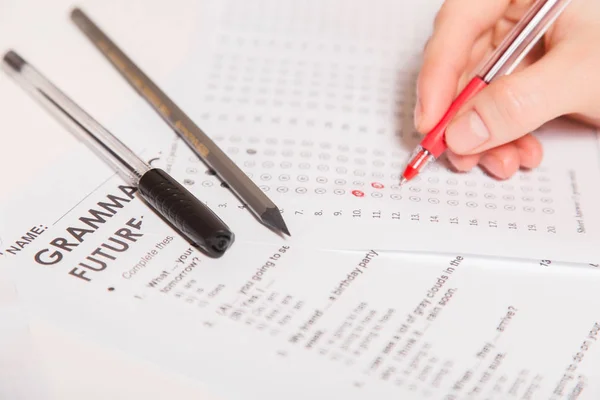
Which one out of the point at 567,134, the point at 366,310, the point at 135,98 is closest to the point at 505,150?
the point at 567,134

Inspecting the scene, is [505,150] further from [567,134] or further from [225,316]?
[225,316]

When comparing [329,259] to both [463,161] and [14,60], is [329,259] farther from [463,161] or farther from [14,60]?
[14,60]

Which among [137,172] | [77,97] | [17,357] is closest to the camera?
[17,357]

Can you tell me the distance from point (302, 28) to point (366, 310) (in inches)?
14.5

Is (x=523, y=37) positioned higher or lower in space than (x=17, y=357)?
lower

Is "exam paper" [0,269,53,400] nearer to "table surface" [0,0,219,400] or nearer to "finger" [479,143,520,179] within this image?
"table surface" [0,0,219,400]

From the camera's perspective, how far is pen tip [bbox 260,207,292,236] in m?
0.45

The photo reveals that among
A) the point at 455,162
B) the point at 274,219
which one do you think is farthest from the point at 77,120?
the point at 455,162

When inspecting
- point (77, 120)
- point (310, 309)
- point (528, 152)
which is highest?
point (77, 120)

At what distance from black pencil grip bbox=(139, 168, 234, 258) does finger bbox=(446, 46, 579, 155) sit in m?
0.18

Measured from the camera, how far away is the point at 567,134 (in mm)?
573

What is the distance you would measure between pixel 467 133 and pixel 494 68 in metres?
0.06

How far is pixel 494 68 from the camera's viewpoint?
1.69 feet

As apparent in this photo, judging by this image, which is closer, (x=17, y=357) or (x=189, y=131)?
(x=17, y=357)
